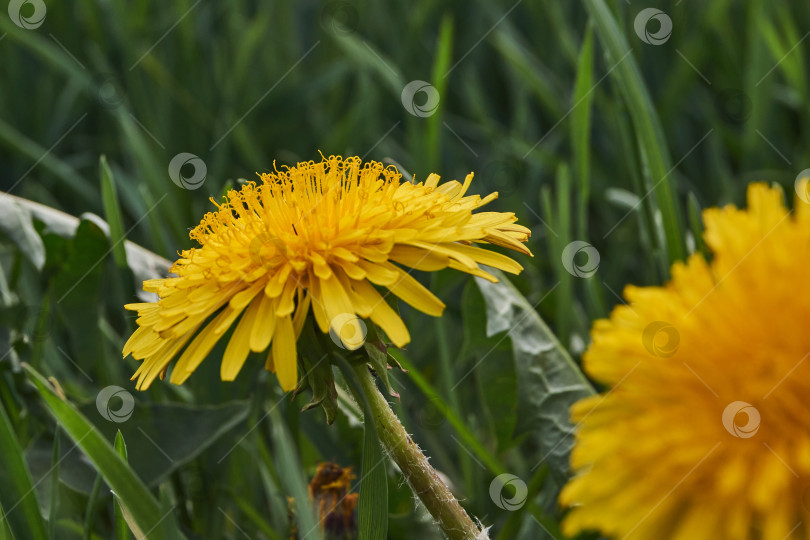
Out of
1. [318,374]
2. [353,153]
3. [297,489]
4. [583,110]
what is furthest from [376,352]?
[353,153]

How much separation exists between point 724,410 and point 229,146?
68.6 inches

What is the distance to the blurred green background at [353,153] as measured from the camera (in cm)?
121

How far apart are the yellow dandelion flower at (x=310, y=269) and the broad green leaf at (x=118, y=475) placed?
0.25 feet

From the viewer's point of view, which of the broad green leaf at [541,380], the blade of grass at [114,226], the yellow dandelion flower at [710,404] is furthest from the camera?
the blade of grass at [114,226]

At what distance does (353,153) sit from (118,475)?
122 cm

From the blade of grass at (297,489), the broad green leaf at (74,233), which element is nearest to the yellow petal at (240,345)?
the blade of grass at (297,489)

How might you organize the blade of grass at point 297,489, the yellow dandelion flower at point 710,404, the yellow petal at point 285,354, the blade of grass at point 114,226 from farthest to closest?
1. the blade of grass at point 114,226
2. the blade of grass at point 297,489
3. the yellow petal at point 285,354
4. the yellow dandelion flower at point 710,404

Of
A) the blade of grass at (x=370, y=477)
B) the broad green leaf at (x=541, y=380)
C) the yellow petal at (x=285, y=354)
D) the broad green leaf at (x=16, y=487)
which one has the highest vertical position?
the broad green leaf at (x=16, y=487)

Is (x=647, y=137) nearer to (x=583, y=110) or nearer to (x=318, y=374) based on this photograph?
(x=583, y=110)

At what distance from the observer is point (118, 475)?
0.84 metres

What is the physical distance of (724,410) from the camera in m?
0.59

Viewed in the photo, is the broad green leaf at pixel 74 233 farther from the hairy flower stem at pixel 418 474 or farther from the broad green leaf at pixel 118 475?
the hairy flower stem at pixel 418 474

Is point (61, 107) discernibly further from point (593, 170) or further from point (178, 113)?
point (593, 170)

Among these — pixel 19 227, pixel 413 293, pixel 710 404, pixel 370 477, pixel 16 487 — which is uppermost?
pixel 19 227
